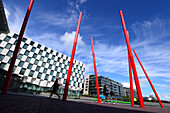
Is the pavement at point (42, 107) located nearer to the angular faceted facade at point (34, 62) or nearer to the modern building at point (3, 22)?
the modern building at point (3, 22)

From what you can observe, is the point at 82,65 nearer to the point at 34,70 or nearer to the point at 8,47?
the point at 34,70

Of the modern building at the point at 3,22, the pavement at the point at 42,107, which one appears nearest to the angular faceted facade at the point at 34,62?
the modern building at the point at 3,22

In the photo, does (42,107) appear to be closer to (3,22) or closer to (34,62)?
(3,22)

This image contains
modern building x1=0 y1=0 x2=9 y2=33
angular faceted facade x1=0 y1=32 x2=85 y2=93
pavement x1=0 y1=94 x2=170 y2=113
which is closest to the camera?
pavement x1=0 y1=94 x2=170 y2=113

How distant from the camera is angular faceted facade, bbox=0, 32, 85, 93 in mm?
24328

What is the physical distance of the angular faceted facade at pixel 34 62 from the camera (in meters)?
24.3

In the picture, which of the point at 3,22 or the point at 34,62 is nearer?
the point at 3,22

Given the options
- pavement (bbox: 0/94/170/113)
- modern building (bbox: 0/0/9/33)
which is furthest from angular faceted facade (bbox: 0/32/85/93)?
pavement (bbox: 0/94/170/113)

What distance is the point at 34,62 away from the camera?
2789 centimetres

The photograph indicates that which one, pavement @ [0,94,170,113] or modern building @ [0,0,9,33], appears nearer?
pavement @ [0,94,170,113]

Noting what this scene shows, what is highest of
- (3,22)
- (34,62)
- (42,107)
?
(34,62)

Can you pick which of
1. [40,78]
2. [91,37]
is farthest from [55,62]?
[91,37]

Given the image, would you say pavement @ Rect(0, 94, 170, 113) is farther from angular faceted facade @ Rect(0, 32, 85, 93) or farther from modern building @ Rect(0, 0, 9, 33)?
angular faceted facade @ Rect(0, 32, 85, 93)

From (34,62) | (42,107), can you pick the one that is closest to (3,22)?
(42,107)
